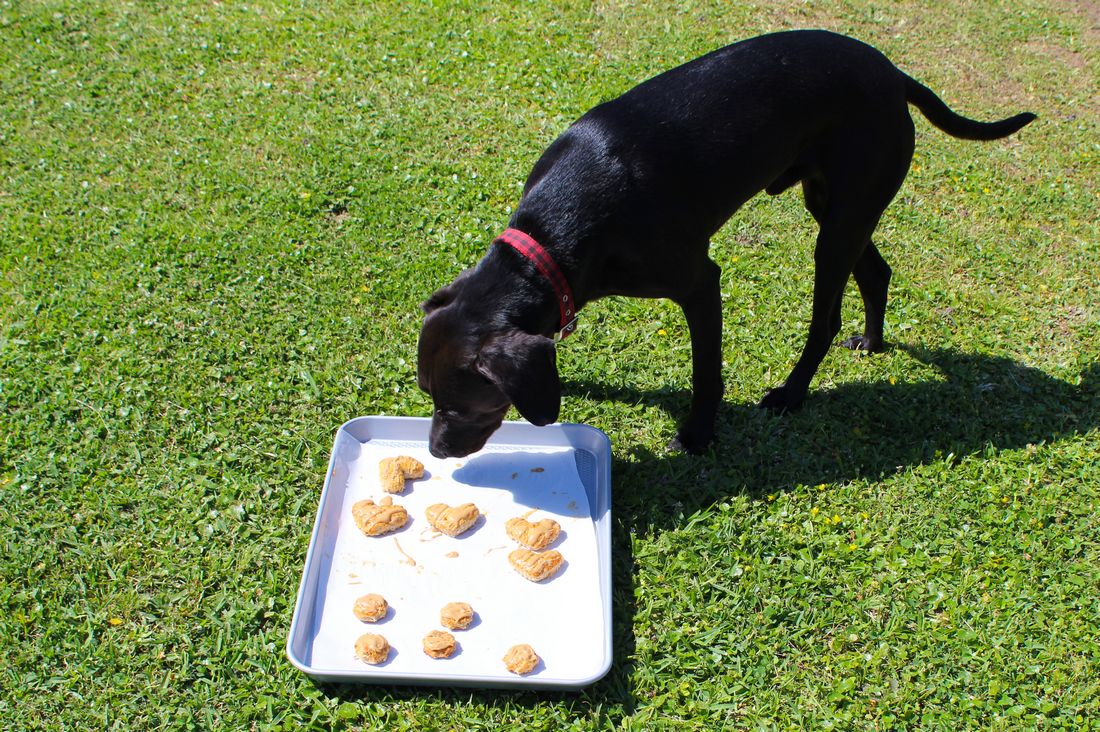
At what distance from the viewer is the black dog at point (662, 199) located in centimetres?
326

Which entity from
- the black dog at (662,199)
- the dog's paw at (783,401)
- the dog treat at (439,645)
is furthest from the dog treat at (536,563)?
the dog's paw at (783,401)

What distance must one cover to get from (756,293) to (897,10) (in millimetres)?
4894

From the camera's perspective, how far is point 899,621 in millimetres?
3406

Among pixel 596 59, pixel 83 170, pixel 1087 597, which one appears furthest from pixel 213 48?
pixel 1087 597

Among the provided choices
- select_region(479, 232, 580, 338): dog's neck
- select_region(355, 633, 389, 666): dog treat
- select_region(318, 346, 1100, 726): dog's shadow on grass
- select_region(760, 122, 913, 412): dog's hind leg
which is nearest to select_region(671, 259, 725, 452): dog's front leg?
select_region(318, 346, 1100, 726): dog's shadow on grass

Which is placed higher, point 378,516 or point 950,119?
point 950,119

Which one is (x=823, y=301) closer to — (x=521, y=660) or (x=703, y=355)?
(x=703, y=355)

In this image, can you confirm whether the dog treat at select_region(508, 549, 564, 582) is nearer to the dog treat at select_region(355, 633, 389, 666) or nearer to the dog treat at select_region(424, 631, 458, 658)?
the dog treat at select_region(424, 631, 458, 658)

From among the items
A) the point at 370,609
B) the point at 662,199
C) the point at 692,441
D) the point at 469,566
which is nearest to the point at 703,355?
the point at 692,441

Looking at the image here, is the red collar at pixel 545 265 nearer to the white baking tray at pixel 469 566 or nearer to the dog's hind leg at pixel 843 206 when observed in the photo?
the white baking tray at pixel 469 566

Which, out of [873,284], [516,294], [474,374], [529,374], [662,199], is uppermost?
[662,199]

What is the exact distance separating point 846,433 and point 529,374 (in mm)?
2042

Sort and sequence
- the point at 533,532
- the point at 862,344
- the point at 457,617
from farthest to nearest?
the point at 862,344 < the point at 533,532 < the point at 457,617

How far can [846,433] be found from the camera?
166 inches
